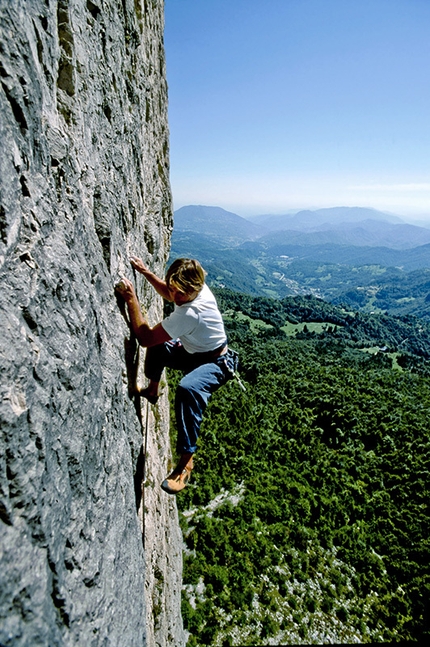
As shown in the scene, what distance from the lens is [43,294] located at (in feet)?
8.32

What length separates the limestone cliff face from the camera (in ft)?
6.96

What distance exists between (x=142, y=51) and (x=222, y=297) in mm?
141961

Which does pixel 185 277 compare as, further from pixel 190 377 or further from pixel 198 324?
pixel 190 377

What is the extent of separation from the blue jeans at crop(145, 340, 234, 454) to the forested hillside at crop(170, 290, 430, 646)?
20941 mm

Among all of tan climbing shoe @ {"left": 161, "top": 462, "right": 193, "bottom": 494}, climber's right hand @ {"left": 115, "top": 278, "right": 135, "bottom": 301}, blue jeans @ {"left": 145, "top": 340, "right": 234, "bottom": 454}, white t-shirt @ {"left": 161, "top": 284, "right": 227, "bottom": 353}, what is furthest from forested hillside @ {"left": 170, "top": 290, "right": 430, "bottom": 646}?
climber's right hand @ {"left": 115, "top": 278, "right": 135, "bottom": 301}

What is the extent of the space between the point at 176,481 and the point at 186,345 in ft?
6.85

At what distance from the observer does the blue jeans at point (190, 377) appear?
520 centimetres

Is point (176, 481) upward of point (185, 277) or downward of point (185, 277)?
downward

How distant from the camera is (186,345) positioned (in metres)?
5.52

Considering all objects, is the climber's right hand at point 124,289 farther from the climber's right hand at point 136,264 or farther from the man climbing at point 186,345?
the climber's right hand at point 136,264

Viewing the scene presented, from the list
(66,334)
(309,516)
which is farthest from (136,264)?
(309,516)

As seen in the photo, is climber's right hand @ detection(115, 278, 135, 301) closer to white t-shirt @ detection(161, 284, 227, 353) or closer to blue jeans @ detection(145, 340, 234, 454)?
white t-shirt @ detection(161, 284, 227, 353)

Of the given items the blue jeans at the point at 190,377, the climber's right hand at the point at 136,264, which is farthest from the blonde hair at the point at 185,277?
the blue jeans at the point at 190,377

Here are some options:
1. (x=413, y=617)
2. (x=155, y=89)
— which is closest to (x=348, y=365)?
(x=413, y=617)
